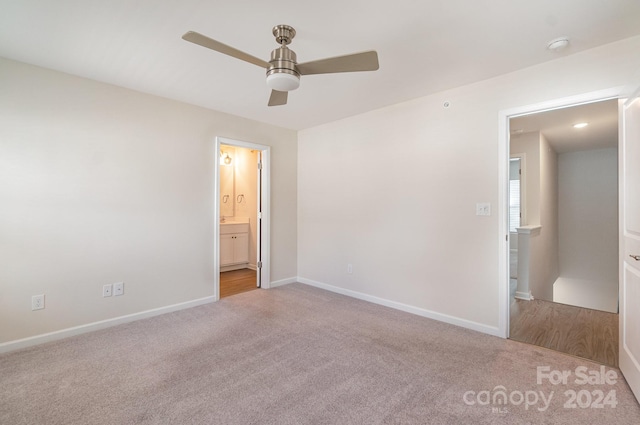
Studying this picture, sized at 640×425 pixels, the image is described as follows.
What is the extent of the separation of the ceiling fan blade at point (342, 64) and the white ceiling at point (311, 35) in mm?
373

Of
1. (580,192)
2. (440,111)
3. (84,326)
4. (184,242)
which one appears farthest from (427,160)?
(580,192)

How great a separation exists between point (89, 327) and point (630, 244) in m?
4.60

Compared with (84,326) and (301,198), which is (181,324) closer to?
(84,326)

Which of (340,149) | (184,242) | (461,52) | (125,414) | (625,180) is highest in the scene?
(461,52)

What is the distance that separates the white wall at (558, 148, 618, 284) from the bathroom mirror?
6708mm

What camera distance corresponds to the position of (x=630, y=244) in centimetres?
194

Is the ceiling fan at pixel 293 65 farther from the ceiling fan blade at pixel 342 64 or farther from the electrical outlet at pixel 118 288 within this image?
the electrical outlet at pixel 118 288

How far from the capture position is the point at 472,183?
2951 millimetres

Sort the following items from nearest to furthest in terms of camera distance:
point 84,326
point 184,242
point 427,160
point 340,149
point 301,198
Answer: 1. point 84,326
2. point 427,160
3. point 184,242
4. point 340,149
5. point 301,198

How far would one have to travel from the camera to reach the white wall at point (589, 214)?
5219mm

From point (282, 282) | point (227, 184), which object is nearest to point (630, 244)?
point (282, 282)

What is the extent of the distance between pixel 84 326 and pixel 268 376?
6.86 ft

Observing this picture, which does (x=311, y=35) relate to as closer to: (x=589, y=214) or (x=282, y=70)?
(x=282, y=70)

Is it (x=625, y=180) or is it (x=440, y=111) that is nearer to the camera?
(x=625, y=180)
